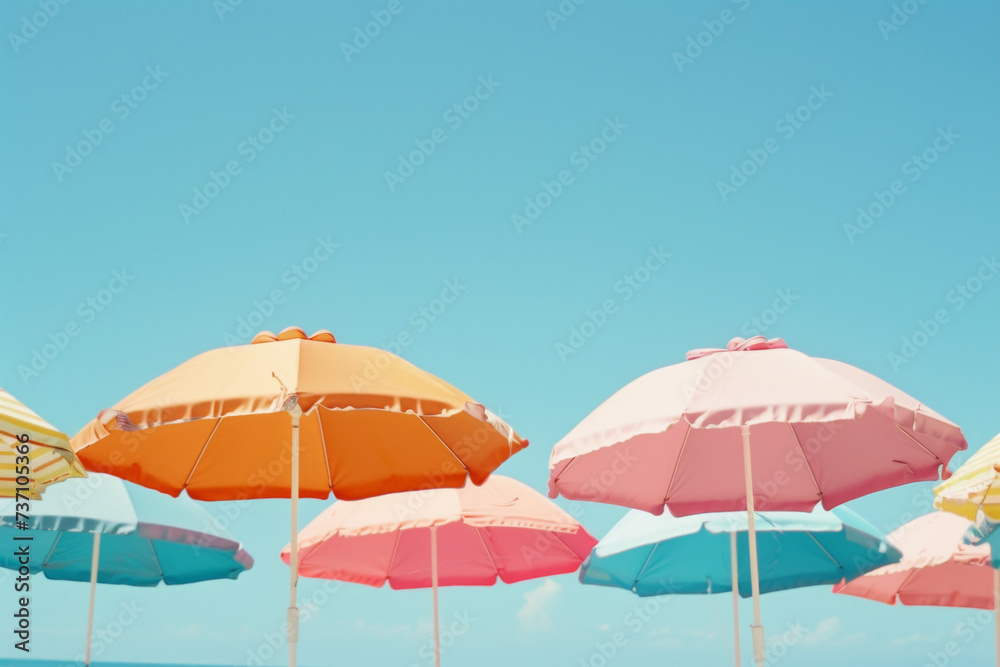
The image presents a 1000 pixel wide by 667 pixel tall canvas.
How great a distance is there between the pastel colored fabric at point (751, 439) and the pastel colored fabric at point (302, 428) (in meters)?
0.68

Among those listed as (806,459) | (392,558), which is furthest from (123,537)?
(806,459)

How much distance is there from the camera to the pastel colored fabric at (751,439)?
4.41m

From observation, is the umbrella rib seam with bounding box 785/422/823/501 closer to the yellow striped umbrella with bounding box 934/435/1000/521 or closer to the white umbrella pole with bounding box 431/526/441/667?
the yellow striped umbrella with bounding box 934/435/1000/521

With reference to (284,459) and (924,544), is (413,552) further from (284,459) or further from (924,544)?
(924,544)

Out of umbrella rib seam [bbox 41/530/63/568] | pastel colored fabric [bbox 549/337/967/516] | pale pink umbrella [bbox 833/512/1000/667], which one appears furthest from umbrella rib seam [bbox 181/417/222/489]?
pale pink umbrella [bbox 833/512/1000/667]

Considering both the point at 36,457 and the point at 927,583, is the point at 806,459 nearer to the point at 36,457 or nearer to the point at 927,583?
the point at 927,583

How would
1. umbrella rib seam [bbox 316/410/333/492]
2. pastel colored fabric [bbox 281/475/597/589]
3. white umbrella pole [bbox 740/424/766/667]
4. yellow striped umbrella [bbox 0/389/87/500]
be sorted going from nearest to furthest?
yellow striped umbrella [bbox 0/389/87/500], white umbrella pole [bbox 740/424/766/667], umbrella rib seam [bbox 316/410/333/492], pastel colored fabric [bbox 281/475/597/589]

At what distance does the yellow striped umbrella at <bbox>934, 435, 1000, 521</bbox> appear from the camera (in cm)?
476

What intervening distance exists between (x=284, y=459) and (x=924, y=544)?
5.05 meters

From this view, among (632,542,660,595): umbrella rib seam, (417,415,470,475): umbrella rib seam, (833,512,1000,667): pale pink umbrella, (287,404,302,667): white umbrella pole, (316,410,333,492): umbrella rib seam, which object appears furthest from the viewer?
(833,512,1000,667): pale pink umbrella

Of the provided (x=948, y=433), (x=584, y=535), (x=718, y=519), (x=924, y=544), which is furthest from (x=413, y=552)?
(x=948, y=433)

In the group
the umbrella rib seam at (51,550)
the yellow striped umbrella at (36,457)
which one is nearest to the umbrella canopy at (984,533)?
the yellow striped umbrella at (36,457)

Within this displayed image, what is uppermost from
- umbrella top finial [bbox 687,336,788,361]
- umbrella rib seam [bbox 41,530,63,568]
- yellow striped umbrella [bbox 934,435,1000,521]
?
umbrella top finial [bbox 687,336,788,361]

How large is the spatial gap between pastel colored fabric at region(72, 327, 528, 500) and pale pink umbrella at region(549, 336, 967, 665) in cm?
69
